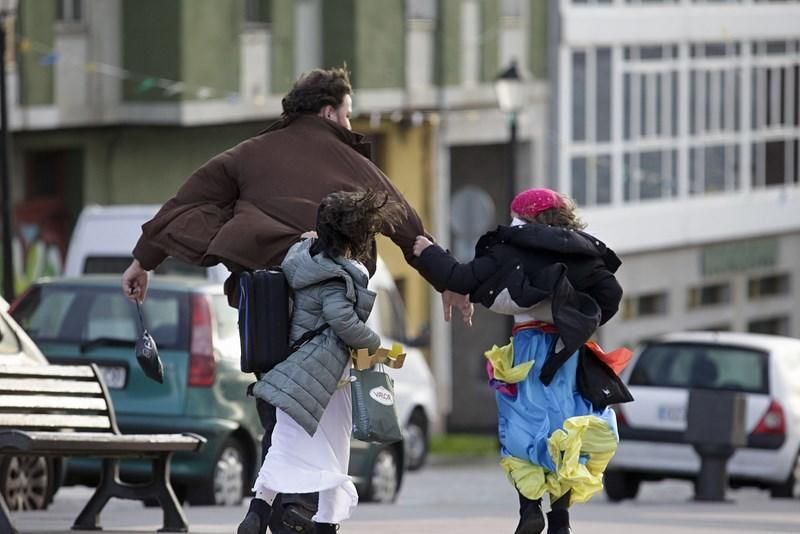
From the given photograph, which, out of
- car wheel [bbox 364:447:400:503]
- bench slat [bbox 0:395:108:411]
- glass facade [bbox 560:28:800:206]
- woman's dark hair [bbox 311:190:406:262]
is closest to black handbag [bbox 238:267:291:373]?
woman's dark hair [bbox 311:190:406:262]

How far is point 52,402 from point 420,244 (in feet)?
8.89

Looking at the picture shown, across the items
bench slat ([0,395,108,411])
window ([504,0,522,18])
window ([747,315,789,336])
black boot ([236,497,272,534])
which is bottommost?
window ([747,315,789,336])

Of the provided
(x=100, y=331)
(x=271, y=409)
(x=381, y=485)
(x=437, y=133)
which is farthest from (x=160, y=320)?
(x=437, y=133)

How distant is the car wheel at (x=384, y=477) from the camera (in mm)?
17500

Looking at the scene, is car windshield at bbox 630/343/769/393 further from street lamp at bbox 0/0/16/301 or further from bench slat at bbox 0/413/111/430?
bench slat at bbox 0/413/111/430

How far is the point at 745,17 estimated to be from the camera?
46406 mm

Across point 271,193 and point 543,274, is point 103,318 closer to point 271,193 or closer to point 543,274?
point 271,193

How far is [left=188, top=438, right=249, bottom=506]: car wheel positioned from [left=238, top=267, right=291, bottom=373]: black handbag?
625 centimetres

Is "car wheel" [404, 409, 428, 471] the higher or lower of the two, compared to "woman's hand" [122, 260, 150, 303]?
lower

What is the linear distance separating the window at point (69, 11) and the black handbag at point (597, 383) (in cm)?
1978

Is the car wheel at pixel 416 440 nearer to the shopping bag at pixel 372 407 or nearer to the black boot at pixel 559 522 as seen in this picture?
the black boot at pixel 559 522

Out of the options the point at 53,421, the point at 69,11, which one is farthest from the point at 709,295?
the point at 53,421

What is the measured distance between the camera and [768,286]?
49.0 metres

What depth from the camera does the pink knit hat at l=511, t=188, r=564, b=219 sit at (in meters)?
10.1
